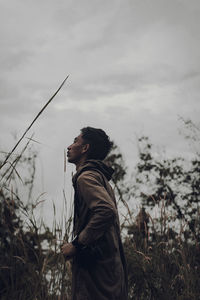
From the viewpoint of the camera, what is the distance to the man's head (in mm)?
2605

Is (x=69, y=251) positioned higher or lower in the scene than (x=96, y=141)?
lower

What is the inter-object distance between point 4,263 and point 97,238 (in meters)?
0.96

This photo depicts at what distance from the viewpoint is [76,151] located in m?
2.61

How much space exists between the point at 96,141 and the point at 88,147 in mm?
65

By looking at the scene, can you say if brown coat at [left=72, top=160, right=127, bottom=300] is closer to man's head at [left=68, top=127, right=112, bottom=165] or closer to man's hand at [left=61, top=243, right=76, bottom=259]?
man's hand at [left=61, top=243, right=76, bottom=259]

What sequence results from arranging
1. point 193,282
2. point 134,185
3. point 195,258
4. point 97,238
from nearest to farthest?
point 97,238, point 193,282, point 195,258, point 134,185

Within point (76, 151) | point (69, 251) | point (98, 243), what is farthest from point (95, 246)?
point (76, 151)

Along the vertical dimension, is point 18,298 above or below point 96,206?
below

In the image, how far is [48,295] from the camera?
9.61 feet

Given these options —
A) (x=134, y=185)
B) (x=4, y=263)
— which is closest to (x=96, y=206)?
(x=4, y=263)

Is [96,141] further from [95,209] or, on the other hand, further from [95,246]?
[95,246]

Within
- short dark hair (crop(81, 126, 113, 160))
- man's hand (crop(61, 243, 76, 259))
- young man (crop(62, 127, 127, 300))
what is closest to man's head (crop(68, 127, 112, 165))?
short dark hair (crop(81, 126, 113, 160))

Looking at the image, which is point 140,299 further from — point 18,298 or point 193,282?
point 18,298

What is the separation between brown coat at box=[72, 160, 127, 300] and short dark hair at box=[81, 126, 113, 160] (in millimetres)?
341
